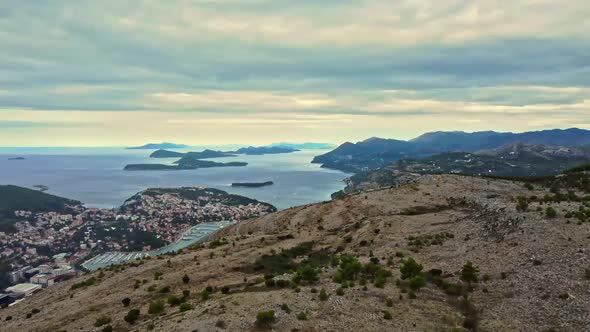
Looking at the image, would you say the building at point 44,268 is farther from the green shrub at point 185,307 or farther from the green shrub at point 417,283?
the green shrub at point 417,283

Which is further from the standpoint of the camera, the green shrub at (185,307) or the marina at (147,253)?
the marina at (147,253)

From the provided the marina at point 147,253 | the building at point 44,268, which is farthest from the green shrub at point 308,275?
the building at point 44,268

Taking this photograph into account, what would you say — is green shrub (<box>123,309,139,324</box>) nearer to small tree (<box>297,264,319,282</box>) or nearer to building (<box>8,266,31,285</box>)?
small tree (<box>297,264,319,282</box>)

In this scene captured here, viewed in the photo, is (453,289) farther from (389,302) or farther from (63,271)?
(63,271)

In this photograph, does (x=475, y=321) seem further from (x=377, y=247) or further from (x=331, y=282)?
(x=377, y=247)

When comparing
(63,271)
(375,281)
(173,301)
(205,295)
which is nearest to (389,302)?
(375,281)

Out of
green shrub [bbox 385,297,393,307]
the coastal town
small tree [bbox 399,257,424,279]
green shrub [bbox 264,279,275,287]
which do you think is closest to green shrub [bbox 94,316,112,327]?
green shrub [bbox 264,279,275,287]
